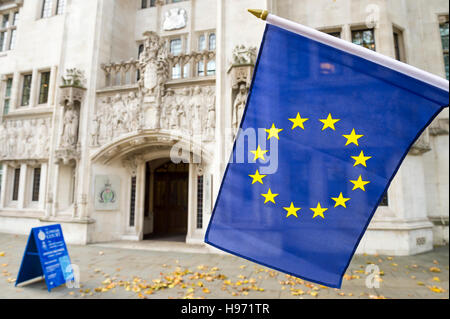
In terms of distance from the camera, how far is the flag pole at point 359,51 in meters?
1.57

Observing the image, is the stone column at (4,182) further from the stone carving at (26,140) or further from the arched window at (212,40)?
the arched window at (212,40)

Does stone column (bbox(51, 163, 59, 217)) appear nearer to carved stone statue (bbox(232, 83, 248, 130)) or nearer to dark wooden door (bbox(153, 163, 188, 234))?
dark wooden door (bbox(153, 163, 188, 234))

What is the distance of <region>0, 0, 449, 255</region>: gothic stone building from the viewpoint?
805 cm

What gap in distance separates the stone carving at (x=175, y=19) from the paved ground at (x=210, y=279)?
9051 millimetres

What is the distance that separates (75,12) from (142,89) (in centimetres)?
403

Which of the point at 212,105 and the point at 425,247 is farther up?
the point at 212,105

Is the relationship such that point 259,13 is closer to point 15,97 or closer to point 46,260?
point 46,260

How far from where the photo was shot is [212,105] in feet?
27.7

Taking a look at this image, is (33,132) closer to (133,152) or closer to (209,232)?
(133,152)

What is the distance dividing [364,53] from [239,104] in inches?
243

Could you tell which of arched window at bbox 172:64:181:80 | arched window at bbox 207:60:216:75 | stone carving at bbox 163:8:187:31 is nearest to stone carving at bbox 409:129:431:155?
arched window at bbox 207:60:216:75
